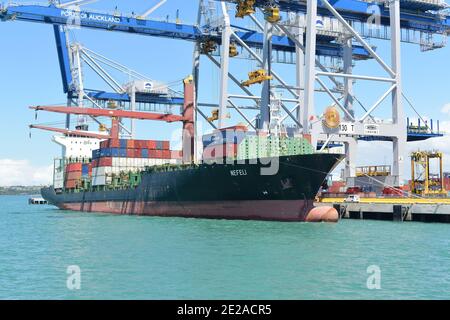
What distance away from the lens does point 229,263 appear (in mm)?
17453

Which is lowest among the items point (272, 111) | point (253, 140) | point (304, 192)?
point (304, 192)

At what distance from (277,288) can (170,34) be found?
35.9 meters

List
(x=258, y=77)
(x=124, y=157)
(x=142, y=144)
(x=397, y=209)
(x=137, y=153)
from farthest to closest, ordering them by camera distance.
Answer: (x=142, y=144)
(x=137, y=153)
(x=124, y=157)
(x=258, y=77)
(x=397, y=209)

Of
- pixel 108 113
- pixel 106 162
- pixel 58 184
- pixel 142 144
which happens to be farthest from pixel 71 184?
pixel 108 113

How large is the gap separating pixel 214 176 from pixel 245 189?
265 cm

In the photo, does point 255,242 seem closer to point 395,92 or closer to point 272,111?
point 272,111

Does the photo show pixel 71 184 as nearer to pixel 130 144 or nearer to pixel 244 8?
pixel 130 144

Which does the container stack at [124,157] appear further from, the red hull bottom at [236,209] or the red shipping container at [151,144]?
the red hull bottom at [236,209]

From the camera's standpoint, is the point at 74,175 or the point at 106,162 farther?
the point at 74,175

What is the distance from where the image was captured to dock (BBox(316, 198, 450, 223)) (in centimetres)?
3384

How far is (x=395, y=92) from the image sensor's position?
43125 millimetres

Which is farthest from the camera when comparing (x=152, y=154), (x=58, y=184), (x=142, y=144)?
(x=58, y=184)

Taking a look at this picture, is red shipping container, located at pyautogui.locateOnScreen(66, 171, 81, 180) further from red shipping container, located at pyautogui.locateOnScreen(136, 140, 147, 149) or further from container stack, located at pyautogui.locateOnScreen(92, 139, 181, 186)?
red shipping container, located at pyautogui.locateOnScreen(136, 140, 147, 149)
